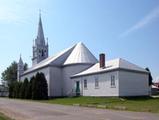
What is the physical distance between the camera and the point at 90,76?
138 feet

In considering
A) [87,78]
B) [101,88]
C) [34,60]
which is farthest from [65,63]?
[34,60]

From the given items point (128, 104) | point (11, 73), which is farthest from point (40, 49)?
point (128, 104)

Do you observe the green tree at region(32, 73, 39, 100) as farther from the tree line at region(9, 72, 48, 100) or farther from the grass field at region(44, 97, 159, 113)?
the grass field at region(44, 97, 159, 113)

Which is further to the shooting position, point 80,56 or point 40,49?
point 40,49

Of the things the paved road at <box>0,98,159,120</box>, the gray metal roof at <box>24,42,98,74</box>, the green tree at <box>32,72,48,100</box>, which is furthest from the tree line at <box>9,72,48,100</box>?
the paved road at <box>0,98,159,120</box>

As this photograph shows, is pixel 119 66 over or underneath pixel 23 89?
over

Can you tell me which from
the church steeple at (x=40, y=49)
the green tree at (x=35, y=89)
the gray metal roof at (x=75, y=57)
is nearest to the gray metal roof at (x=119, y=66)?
the gray metal roof at (x=75, y=57)

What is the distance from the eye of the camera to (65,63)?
5256 centimetres

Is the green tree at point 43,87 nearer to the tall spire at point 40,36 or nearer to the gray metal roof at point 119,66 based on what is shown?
the gray metal roof at point 119,66

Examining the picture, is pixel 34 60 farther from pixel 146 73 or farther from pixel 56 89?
pixel 146 73

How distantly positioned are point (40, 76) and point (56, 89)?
474cm

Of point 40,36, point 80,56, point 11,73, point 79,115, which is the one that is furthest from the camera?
point 11,73

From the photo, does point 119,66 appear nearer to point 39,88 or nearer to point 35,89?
point 39,88

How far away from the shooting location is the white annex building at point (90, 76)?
36719 mm
